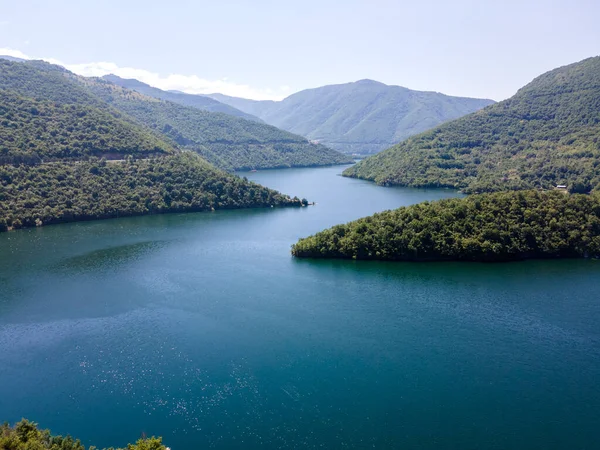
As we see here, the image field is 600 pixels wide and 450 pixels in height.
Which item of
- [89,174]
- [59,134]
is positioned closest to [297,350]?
[89,174]

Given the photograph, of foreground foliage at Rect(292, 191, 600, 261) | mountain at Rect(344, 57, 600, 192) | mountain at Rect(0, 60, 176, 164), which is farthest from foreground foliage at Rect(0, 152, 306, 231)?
mountain at Rect(344, 57, 600, 192)

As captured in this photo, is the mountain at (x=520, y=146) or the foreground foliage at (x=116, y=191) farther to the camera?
the mountain at (x=520, y=146)

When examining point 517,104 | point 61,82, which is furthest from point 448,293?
point 61,82

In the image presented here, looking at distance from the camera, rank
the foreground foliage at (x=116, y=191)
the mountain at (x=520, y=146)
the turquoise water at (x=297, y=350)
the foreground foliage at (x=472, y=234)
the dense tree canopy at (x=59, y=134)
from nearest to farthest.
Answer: the turquoise water at (x=297, y=350) < the foreground foliage at (x=472, y=234) < the foreground foliage at (x=116, y=191) < the dense tree canopy at (x=59, y=134) < the mountain at (x=520, y=146)

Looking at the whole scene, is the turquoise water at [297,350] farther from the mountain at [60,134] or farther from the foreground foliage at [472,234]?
the mountain at [60,134]

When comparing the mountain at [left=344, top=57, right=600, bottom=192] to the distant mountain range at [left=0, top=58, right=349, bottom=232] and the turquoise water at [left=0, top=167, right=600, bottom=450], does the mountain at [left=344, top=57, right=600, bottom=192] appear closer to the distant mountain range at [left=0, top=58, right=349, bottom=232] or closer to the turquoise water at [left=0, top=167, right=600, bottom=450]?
the distant mountain range at [left=0, top=58, right=349, bottom=232]

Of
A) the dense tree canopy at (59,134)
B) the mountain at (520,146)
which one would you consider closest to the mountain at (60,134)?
the dense tree canopy at (59,134)

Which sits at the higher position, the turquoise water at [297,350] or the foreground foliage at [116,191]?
the foreground foliage at [116,191]

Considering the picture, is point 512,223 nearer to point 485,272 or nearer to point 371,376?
point 485,272
